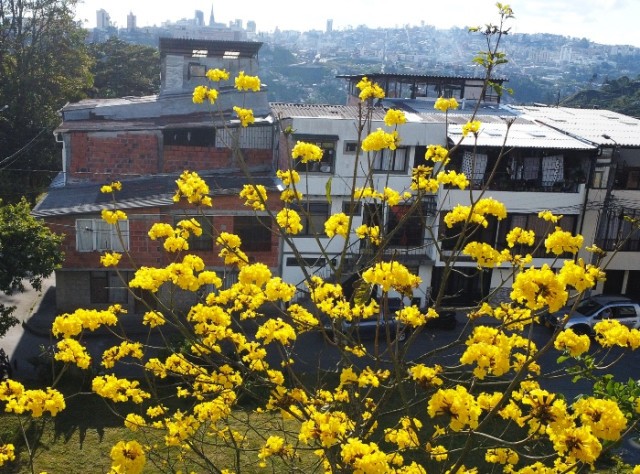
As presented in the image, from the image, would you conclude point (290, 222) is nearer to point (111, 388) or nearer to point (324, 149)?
point (111, 388)

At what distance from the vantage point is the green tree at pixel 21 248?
1841 centimetres

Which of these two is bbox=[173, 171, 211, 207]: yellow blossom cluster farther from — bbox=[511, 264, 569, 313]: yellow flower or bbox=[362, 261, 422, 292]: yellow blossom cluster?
bbox=[511, 264, 569, 313]: yellow flower

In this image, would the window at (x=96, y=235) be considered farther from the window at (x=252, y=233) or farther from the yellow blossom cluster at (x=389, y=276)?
the yellow blossom cluster at (x=389, y=276)

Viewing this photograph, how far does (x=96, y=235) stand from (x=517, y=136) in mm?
16396

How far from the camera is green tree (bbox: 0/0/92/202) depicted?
36062 mm

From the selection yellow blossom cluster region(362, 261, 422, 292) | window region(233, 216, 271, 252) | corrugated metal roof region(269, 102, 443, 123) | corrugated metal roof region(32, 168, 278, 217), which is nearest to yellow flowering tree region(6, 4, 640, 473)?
yellow blossom cluster region(362, 261, 422, 292)

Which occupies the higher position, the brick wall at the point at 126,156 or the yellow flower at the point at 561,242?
the yellow flower at the point at 561,242

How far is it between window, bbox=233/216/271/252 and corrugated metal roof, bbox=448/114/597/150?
7856 mm

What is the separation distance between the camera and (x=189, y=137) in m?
26.4

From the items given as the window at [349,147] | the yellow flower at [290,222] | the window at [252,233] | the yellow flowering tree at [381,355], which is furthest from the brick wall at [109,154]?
the yellow flower at [290,222]

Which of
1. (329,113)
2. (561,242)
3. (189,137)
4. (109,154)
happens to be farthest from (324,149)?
Result: (561,242)

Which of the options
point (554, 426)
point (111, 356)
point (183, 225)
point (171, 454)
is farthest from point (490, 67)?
point (171, 454)

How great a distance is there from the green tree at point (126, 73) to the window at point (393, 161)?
1300 inches

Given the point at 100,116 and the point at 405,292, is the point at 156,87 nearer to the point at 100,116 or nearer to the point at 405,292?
the point at 100,116
